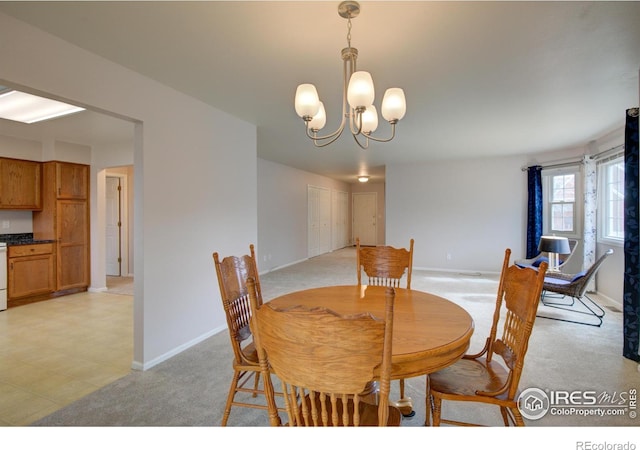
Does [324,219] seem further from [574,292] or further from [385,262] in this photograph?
[385,262]

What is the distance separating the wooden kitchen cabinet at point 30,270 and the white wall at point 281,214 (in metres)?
3.10

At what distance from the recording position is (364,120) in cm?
223

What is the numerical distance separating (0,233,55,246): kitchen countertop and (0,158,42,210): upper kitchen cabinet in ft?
1.54

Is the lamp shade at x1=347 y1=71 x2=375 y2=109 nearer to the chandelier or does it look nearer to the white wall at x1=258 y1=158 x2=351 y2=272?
the chandelier

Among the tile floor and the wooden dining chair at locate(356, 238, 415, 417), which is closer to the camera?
the tile floor

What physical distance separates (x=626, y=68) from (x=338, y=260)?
632 cm

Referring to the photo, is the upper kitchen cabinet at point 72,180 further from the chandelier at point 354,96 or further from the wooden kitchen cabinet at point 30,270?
the chandelier at point 354,96

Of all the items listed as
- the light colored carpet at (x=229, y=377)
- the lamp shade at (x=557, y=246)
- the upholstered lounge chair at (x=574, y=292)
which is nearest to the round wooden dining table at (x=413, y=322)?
the light colored carpet at (x=229, y=377)

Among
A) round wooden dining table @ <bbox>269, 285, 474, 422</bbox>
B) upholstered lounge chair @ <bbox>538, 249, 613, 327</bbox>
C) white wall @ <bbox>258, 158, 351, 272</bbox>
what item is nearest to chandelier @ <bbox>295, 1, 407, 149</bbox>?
Answer: round wooden dining table @ <bbox>269, 285, 474, 422</bbox>

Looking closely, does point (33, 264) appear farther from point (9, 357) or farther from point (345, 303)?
point (345, 303)

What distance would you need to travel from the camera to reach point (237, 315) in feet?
6.04

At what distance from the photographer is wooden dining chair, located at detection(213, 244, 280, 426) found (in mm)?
1689

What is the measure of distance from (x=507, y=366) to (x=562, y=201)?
17.6 ft

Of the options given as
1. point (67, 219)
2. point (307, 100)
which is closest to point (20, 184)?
point (67, 219)
